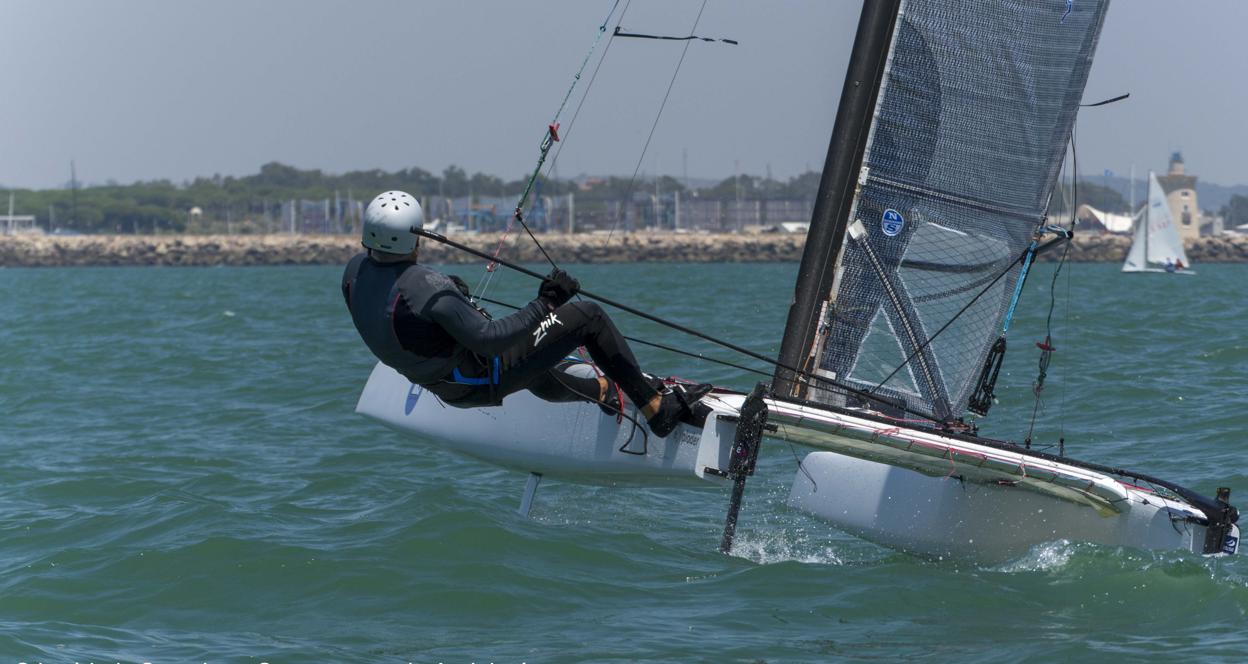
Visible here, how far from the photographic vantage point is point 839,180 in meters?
5.93

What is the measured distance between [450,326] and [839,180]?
76.7 inches

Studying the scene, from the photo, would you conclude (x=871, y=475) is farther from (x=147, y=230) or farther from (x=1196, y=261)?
(x=147, y=230)

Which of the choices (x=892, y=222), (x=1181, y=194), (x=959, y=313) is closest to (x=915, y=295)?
(x=959, y=313)

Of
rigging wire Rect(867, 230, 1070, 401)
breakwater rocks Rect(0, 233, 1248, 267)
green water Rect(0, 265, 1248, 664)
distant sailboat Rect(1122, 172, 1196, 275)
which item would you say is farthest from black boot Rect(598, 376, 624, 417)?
breakwater rocks Rect(0, 233, 1248, 267)

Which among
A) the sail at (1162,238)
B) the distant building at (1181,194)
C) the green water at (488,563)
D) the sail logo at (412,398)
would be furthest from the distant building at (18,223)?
the sail logo at (412,398)

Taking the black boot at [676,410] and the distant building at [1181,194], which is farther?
the distant building at [1181,194]

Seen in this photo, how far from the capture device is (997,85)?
5.91m

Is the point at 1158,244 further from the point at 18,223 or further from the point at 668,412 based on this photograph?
the point at 18,223

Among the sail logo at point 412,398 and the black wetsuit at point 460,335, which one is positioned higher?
the black wetsuit at point 460,335

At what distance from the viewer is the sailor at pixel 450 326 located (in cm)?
480

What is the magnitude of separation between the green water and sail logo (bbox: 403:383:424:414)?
1.52 ft

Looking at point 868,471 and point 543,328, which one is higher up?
point 543,328

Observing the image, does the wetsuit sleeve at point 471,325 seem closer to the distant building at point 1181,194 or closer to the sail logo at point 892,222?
the sail logo at point 892,222

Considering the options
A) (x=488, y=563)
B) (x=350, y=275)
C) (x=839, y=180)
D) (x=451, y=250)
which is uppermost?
(x=839, y=180)
